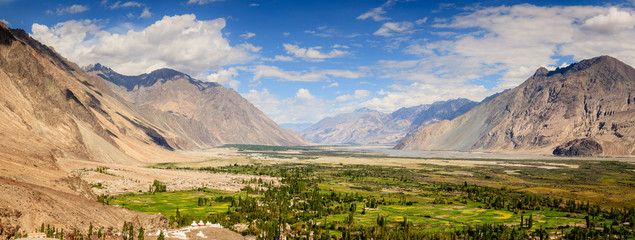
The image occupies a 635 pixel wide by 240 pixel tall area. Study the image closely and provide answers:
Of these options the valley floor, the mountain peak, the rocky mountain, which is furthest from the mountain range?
the valley floor

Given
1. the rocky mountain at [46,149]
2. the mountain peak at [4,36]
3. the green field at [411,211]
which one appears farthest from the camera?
the mountain peak at [4,36]

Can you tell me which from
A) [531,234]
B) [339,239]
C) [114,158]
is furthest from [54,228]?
[114,158]

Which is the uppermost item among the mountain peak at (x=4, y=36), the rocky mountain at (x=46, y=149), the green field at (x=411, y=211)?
the mountain peak at (x=4, y=36)

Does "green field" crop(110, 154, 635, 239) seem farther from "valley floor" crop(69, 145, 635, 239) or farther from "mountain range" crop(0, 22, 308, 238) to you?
"mountain range" crop(0, 22, 308, 238)

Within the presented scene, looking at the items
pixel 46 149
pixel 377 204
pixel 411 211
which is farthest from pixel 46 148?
pixel 411 211

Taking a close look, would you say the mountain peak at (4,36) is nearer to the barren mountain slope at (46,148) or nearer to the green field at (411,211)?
the barren mountain slope at (46,148)

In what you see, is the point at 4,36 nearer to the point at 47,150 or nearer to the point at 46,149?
the point at 46,149

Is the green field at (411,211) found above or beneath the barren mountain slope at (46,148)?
beneath

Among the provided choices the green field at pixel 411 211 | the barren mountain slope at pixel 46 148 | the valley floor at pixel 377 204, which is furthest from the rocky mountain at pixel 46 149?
the green field at pixel 411 211
